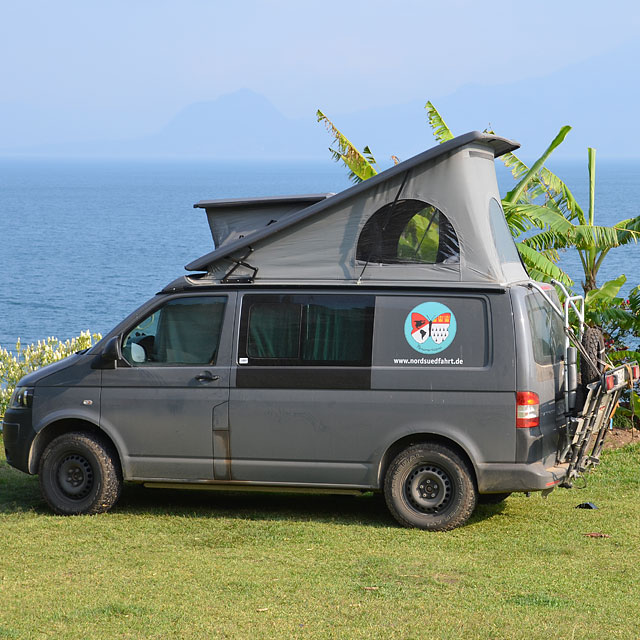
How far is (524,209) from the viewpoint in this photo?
1354 centimetres

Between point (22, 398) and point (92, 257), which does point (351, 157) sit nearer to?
point (22, 398)

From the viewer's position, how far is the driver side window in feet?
28.5

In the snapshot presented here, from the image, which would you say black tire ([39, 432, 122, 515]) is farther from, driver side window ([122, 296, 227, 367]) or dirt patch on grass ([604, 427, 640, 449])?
dirt patch on grass ([604, 427, 640, 449])

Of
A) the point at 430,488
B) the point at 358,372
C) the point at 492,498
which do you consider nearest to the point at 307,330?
the point at 358,372

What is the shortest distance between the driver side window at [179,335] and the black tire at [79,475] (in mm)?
815

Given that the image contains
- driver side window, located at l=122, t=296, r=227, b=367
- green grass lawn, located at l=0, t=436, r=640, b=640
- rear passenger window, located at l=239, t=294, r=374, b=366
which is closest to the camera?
green grass lawn, located at l=0, t=436, r=640, b=640

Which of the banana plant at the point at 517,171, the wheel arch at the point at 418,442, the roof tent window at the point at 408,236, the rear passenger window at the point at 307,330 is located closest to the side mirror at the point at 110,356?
the rear passenger window at the point at 307,330

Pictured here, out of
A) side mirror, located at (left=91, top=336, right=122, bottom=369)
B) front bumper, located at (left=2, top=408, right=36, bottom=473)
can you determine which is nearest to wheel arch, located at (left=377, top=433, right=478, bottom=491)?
side mirror, located at (left=91, top=336, right=122, bottom=369)

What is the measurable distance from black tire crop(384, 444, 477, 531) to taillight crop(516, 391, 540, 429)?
60cm

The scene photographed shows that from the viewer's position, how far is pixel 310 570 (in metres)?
7.15

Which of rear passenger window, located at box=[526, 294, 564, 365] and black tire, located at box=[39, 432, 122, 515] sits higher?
rear passenger window, located at box=[526, 294, 564, 365]

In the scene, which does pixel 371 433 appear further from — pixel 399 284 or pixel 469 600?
pixel 469 600

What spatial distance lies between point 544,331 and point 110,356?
143 inches

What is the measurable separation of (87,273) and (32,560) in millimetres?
50181
